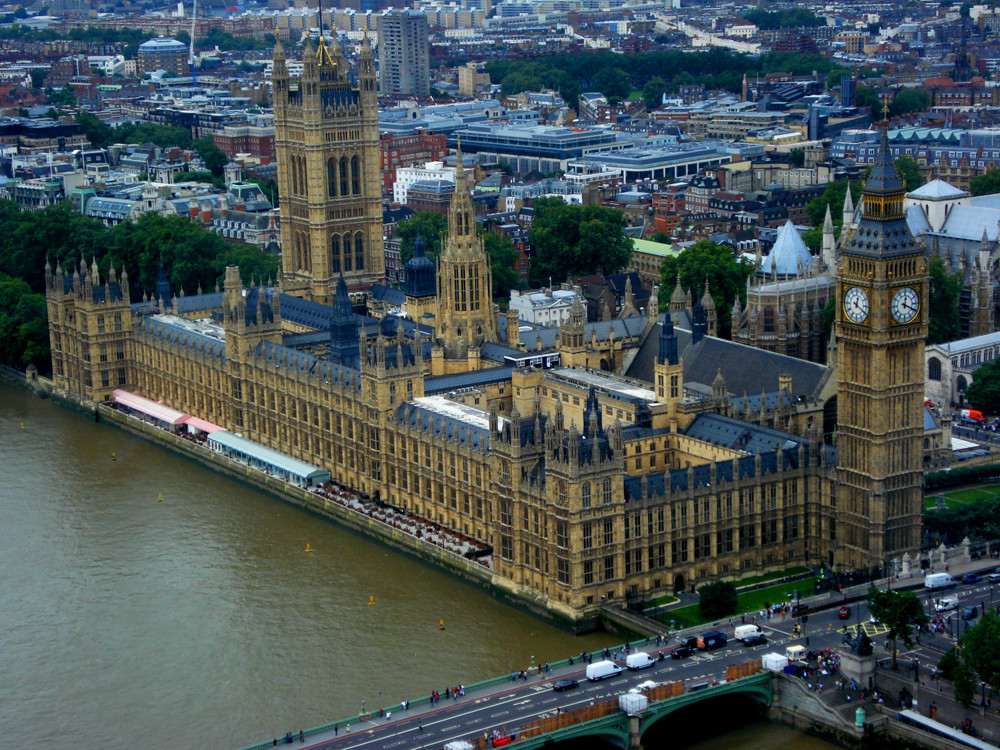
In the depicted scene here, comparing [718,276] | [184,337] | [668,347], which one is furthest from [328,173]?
[668,347]

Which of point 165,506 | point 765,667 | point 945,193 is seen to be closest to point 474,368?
point 165,506

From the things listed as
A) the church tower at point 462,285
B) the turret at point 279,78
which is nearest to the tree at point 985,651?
the church tower at point 462,285

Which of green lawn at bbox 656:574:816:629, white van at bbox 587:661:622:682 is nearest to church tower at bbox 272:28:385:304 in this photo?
green lawn at bbox 656:574:816:629

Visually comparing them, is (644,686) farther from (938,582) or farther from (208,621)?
(208,621)

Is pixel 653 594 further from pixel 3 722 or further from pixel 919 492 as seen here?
pixel 3 722

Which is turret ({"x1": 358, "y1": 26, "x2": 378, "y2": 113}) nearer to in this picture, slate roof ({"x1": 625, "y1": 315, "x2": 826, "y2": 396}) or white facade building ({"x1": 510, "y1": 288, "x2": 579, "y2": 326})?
white facade building ({"x1": 510, "y1": 288, "x2": 579, "y2": 326})

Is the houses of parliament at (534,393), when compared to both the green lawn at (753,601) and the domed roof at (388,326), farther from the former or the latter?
the green lawn at (753,601)
